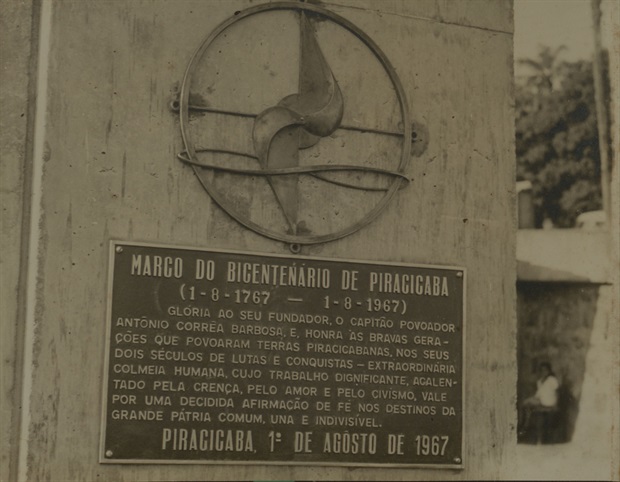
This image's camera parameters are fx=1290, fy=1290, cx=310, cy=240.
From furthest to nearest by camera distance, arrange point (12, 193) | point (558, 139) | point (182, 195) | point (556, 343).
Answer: point (558, 139) < point (556, 343) < point (182, 195) < point (12, 193)

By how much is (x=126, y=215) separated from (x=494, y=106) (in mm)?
2269

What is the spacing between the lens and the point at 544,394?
9.91m

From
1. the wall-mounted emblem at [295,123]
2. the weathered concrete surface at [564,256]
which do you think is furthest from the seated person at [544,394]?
the wall-mounted emblem at [295,123]

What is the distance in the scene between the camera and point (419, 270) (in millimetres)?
7105

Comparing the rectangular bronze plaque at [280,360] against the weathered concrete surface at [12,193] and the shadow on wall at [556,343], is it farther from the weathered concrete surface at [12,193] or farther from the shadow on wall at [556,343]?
the shadow on wall at [556,343]

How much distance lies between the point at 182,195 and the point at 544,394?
4.29 m

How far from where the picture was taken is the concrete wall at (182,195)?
6.36m

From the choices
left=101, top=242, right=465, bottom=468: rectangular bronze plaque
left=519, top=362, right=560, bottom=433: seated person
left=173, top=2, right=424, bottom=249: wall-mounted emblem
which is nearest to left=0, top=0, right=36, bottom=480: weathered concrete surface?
left=101, top=242, right=465, bottom=468: rectangular bronze plaque

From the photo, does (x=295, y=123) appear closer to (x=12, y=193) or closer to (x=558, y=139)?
(x=12, y=193)

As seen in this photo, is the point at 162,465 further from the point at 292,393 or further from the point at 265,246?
the point at 265,246

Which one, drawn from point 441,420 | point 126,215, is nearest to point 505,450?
point 441,420

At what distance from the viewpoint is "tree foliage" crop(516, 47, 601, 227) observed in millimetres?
10102

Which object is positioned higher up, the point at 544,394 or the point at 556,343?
the point at 556,343

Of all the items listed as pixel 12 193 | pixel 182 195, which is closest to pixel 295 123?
pixel 182 195
